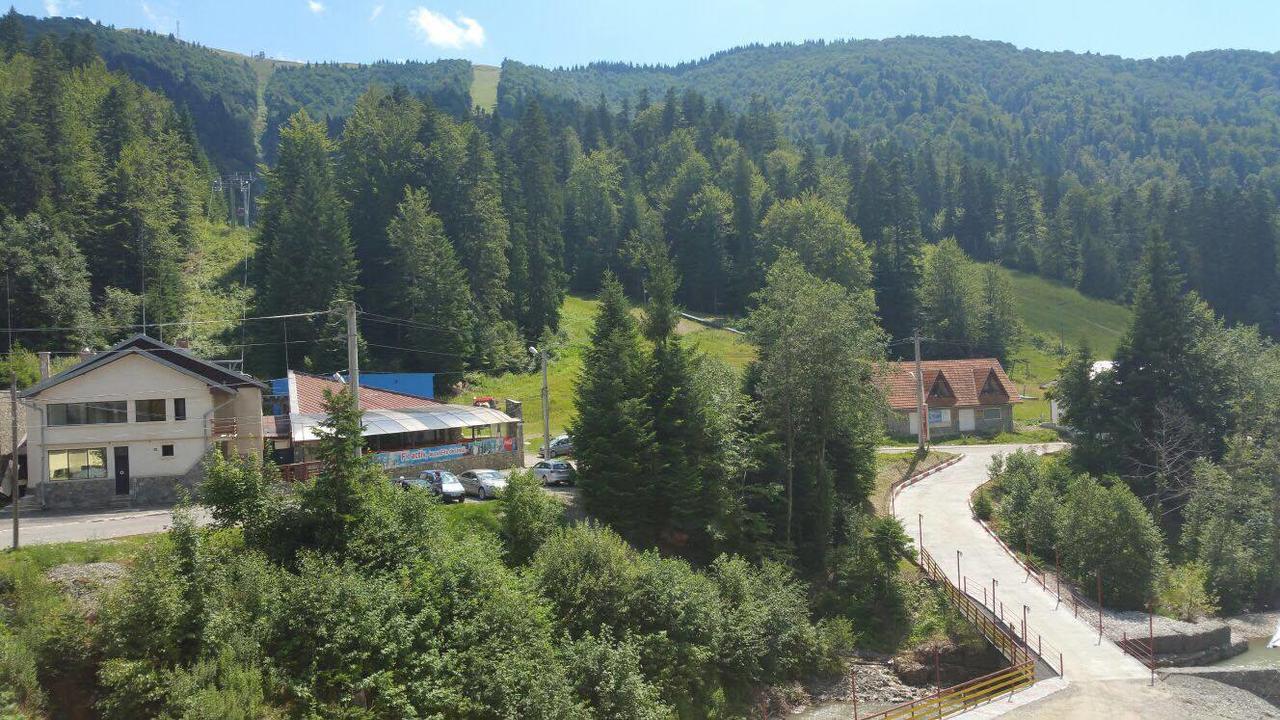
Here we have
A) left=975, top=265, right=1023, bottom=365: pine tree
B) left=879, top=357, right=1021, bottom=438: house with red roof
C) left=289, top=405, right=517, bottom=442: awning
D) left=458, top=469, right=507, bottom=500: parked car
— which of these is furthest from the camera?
left=975, top=265, right=1023, bottom=365: pine tree

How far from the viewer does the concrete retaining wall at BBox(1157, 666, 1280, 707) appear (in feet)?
103

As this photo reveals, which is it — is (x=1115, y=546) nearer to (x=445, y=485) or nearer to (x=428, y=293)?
(x=445, y=485)

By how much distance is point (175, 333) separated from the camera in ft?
207

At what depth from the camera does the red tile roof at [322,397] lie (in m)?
45.3

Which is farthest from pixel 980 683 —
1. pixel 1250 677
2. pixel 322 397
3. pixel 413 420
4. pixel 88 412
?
pixel 88 412

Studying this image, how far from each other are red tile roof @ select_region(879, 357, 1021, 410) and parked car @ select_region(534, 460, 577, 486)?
37540mm

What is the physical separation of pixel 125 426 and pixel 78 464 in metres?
2.12

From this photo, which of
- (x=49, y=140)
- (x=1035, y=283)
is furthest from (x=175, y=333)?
(x=1035, y=283)

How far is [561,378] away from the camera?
72562mm

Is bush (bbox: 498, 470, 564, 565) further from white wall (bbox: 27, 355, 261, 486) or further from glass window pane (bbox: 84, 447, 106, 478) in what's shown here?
glass window pane (bbox: 84, 447, 106, 478)

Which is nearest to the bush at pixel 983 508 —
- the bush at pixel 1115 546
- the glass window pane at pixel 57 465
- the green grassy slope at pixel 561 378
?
A: the bush at pixel 1115 546

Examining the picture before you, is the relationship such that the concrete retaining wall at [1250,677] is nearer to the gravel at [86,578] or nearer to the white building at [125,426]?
the gravel at [86,578]

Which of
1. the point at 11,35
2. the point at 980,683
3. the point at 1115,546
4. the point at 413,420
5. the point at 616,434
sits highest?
the point at 11,35

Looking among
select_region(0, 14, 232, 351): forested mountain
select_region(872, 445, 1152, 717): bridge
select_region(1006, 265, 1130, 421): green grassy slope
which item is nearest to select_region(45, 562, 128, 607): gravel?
select_region(872, 445, 1152, 717): bridge
